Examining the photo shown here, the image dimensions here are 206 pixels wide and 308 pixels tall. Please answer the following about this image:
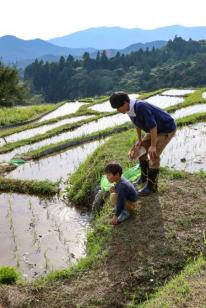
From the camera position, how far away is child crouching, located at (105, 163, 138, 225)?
21.0 ft

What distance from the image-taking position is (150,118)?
648 cm

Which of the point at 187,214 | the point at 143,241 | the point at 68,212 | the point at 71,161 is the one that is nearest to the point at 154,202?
the point at 187,214

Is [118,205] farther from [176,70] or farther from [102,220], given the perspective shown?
[176,70]

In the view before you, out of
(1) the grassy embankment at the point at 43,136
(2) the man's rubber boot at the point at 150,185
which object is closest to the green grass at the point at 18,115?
(1) the grassy embankment at the point at 43,136

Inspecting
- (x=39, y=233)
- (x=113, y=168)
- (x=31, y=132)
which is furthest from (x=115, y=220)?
(x=31, y=132)

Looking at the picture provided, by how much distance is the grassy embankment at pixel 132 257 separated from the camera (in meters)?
5.11

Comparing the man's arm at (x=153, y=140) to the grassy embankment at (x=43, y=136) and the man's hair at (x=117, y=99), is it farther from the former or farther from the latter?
the grassy embankment at (x=43, y=136)

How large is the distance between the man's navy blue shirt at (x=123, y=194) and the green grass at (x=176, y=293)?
1557mm

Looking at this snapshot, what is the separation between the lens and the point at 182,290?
15.4ft

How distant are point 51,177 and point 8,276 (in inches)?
212

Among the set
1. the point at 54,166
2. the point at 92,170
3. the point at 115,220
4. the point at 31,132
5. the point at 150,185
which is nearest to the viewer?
the point at 115,220

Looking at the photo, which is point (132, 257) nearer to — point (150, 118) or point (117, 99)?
point (150, 118)

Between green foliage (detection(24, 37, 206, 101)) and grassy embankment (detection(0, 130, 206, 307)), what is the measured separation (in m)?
77.6

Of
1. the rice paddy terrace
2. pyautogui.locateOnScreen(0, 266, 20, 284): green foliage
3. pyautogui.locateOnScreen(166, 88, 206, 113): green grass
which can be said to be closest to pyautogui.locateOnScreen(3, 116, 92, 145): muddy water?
the rice paddy terrace
